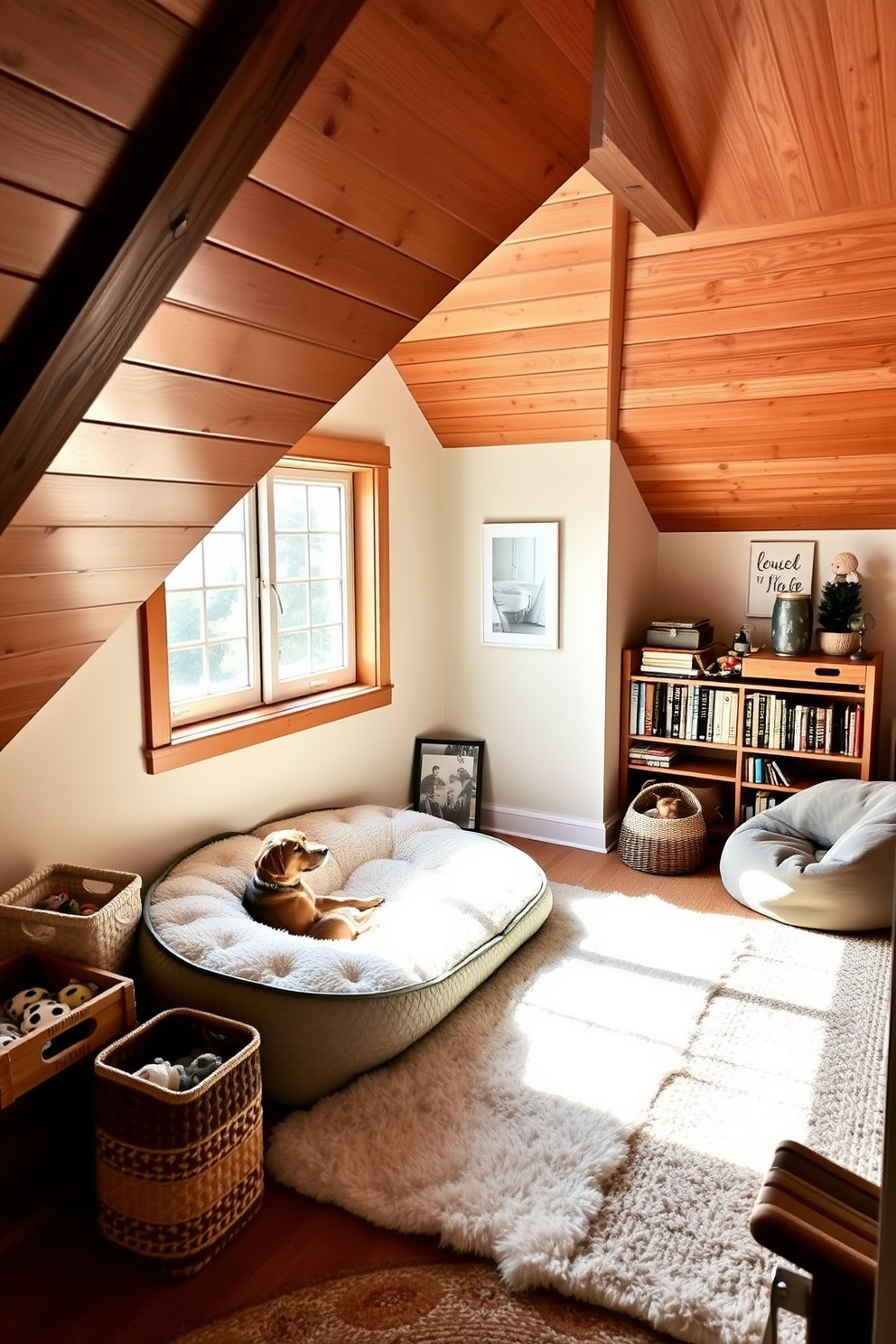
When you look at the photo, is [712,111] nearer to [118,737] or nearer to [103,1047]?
[118,737]

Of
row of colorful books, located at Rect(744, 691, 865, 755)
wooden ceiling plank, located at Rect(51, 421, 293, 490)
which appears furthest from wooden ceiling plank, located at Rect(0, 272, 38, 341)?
row of colorful books, located at Rect(744, 691, 865, 755)

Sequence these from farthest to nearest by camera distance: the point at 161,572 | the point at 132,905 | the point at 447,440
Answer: the point at 447,440
the point at 132,905
the point at 161,572

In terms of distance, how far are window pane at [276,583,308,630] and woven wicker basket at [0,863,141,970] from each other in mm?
1357

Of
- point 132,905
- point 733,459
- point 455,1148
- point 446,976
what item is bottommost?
point 455,1148

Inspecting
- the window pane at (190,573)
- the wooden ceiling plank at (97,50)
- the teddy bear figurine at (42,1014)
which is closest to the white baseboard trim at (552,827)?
the window pane at (190,573)

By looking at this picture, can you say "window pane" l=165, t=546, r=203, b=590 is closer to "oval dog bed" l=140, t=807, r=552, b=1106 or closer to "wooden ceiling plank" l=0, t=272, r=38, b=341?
"oval dog bed" l=140, t=807, r=552, b=1106

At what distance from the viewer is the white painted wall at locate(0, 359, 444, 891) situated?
8.78 feet

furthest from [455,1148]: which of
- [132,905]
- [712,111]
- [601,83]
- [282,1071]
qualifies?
[712,111]

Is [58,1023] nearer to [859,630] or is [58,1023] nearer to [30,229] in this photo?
[30,229]

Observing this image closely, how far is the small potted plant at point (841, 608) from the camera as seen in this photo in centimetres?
408

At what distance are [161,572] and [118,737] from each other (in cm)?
77

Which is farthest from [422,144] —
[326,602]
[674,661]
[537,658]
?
[674,661]

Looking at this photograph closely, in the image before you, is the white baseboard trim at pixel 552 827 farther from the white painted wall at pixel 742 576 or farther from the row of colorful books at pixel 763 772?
→ the white painted wall at pixel 742 576

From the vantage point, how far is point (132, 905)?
257 centimetres
